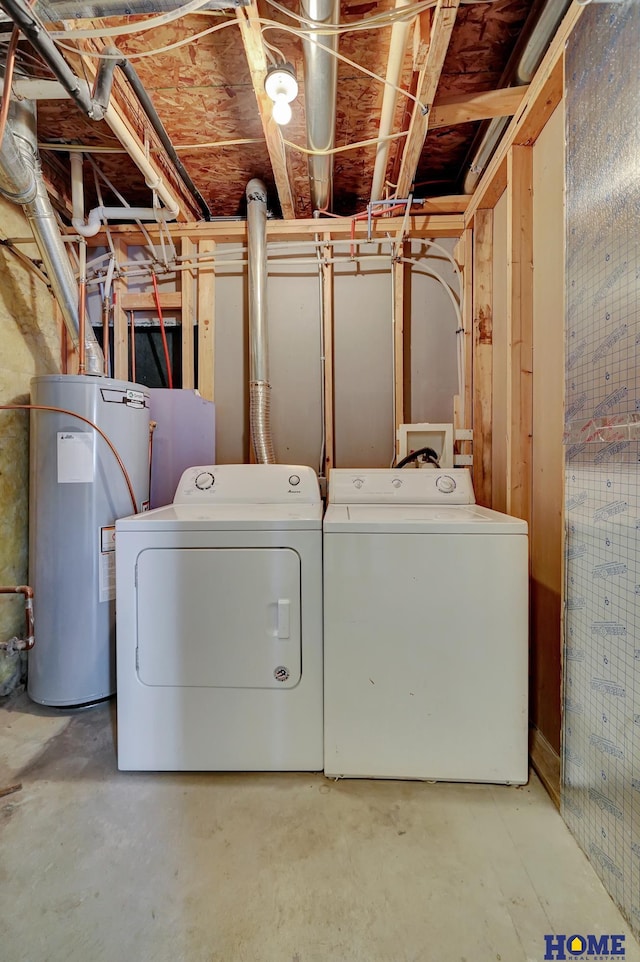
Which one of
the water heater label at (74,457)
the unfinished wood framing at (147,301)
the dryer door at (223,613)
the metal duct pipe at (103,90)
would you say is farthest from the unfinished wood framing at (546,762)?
the unfinished wood framing at (147,301)

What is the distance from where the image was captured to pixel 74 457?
1.61m

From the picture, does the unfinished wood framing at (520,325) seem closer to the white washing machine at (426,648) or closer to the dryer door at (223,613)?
the white washing machine at (426,648)

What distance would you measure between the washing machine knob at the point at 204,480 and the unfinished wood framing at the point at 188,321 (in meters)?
0.91

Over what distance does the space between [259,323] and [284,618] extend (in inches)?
66.7

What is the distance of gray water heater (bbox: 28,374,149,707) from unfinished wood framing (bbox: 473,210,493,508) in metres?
1.81

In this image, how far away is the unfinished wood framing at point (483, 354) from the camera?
1.98 metres

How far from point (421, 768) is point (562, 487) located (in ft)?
3.36

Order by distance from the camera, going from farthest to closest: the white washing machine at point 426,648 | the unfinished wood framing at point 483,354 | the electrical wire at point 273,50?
the unfinished wood framing at point 483,354, the electrical wire at point 273,50, the white washing machine at point 426,648

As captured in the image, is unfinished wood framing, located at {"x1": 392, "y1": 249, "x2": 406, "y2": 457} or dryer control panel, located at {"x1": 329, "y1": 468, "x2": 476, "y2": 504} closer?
dryer control panel, located at {"x1": 329, "y1": 468, "x2": 476, "y2": 504}

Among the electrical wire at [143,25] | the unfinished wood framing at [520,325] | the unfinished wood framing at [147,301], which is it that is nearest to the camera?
the electrical wire at [143,25]

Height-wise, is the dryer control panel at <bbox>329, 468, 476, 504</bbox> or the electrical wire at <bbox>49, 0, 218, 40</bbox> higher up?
the electrical wire at <bbox>49, 0, 218, 40</bbox>

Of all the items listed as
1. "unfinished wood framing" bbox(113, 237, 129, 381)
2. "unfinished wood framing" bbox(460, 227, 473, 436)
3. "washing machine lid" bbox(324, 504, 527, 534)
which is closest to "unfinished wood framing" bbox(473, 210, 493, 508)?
"unfinished wood framing" bbox(460, 227, 473, 436)

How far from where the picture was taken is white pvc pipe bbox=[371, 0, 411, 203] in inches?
49.6

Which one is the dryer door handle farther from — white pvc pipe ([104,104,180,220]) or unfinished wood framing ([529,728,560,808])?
white pvc pipe ([104,104,180,220])
